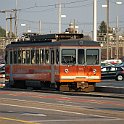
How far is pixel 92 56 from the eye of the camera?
35125 millimetres

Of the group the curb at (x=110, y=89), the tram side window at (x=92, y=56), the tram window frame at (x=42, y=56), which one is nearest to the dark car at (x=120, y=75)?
the curb at (x=110, y=89)

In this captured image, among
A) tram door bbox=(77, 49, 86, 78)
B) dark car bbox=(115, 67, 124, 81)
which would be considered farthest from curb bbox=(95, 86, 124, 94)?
dark car bbox=(115, 67, 124, 81)

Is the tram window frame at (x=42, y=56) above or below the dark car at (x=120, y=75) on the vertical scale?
above

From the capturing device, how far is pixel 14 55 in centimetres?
3969

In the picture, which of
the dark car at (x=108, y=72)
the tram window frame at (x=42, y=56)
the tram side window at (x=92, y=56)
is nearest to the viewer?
the tram side window at (x=92, y=56)

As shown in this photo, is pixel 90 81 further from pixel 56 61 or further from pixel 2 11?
pixel 2 11

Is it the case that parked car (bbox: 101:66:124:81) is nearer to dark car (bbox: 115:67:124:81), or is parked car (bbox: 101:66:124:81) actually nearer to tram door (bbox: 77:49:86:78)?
dark car (bbox: 115:67:124:81)

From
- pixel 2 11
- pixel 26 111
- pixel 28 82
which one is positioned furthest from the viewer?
pixel 2 11

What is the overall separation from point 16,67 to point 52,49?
5271mm

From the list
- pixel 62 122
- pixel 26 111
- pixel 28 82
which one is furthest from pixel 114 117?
pixel 28 82

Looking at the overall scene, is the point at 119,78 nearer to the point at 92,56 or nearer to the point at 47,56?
the point at 92,56

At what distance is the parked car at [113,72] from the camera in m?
52.9

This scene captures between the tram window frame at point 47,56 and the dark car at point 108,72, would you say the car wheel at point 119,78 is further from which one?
the tram window frame at point 47,56

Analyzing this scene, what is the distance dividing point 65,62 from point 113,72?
21963 mm
